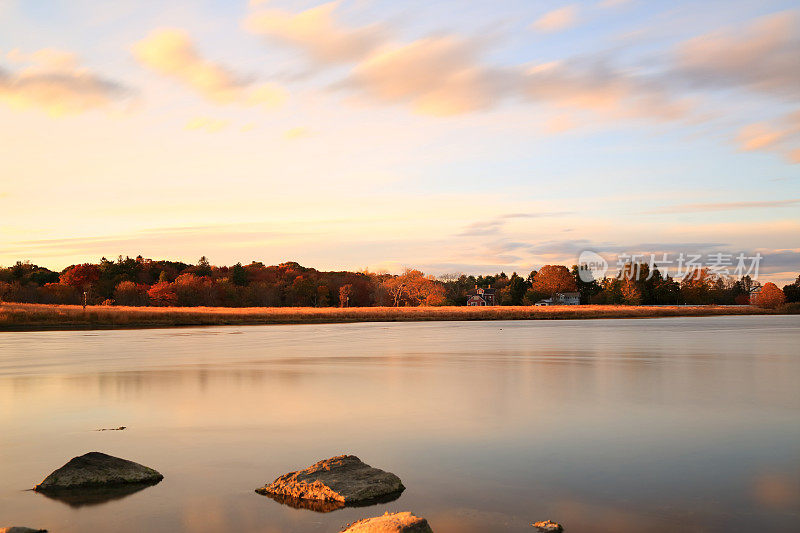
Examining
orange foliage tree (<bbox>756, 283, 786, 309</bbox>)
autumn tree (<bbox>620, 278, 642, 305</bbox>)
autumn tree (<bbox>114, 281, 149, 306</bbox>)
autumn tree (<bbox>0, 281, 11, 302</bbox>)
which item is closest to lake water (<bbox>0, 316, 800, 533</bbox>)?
autumn tree (<bbox>114, 281, 149, 306</bbox>)

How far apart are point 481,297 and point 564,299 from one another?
2646 cm

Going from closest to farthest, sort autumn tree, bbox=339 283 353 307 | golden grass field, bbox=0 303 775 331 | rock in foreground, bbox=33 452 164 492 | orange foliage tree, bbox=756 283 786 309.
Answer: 1. rock in foreground, bbox=33 452 164 492
2. golden grass field, bbox=0 303 775 331
3. autumn tree, bbox=339 283 353 307
4. orange foliage tree, bbox=756 283 786 309

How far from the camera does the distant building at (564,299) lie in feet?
426

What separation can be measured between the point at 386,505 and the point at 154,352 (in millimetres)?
23021

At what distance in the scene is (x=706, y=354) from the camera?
2489 cm

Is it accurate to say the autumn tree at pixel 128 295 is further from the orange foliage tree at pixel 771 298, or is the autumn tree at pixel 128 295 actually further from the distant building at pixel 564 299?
the orange foliage tree at pixel 771 298

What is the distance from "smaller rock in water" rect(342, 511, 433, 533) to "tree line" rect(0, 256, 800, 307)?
100539 mm

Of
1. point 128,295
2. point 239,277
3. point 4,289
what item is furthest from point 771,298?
point 4,289

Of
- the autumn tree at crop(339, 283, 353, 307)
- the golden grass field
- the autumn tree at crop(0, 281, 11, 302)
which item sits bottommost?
the golden grass field

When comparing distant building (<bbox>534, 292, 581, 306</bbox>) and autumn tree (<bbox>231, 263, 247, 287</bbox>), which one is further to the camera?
distant building (<bbox>534, 292, 581, 306</bbox>)

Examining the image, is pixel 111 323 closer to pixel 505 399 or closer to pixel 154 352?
pixel 154 352

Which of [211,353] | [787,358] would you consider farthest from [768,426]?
[211,353]

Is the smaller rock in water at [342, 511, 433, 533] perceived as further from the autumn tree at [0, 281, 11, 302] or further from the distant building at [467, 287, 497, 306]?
the distant building at [467, 287, 497, 306]

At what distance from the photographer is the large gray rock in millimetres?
6508
